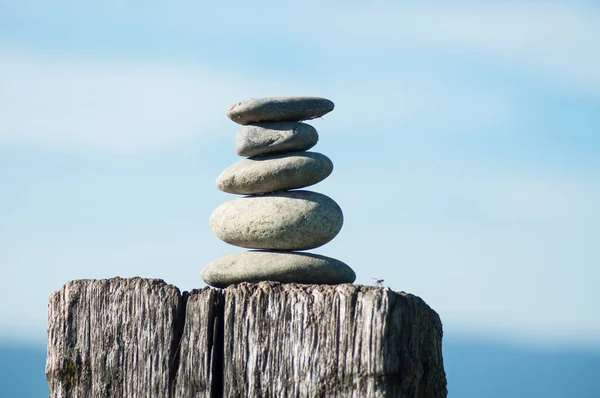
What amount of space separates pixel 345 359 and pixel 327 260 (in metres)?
1.44

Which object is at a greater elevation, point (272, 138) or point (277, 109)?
point (277, 109)

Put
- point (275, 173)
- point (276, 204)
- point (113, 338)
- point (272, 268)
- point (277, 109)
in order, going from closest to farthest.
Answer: point (113, 338) → point (272, 268) → point (276, 204) → point (275, 173) → point (277, 109)

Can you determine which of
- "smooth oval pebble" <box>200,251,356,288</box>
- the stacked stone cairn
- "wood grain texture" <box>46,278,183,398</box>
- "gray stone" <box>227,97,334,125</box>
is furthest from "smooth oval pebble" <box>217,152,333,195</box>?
"wood grain texture" <box>46,278,183,398</box>

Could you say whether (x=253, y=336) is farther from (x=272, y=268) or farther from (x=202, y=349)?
(x=272, y=268)

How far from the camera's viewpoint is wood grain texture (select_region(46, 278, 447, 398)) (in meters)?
4.34

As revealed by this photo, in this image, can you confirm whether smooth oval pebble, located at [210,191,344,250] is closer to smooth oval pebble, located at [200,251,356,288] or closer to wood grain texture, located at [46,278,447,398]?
smooth oval pebble, located at [200,251,356,288]

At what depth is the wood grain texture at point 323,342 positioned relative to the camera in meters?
4.33

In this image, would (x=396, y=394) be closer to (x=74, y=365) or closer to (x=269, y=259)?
(x=269, y=259)

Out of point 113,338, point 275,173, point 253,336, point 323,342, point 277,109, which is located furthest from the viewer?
point 277,109

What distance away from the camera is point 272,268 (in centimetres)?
553

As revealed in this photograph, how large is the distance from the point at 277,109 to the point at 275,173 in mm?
482

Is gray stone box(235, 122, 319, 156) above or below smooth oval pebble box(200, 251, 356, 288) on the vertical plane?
above

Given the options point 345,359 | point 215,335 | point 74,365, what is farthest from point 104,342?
point 345,359

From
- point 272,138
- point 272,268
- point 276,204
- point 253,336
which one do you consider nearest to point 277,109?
point 272,138
